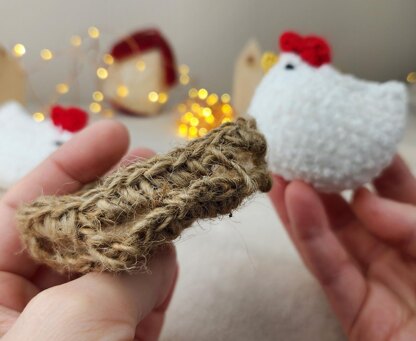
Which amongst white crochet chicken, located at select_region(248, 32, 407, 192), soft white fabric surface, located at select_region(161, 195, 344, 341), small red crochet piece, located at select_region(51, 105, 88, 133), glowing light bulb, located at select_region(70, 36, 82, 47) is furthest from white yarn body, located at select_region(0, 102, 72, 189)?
glowing light bulb, located at select_region(70, 36, 82, 47)

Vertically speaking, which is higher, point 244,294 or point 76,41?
point 76,41

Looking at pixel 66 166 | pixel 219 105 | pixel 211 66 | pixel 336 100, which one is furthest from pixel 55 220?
pixel 211 66

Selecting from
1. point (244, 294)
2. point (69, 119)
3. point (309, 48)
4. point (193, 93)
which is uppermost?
point (309, 48)

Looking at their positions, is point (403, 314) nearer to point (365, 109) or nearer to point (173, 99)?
point (365, 109)

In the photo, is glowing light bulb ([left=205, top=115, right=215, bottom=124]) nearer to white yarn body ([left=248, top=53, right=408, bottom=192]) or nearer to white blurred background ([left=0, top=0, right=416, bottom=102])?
white blurred background ([left=0, top=0, right=416, bottom=102])

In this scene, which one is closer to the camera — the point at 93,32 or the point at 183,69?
the point at 93,32

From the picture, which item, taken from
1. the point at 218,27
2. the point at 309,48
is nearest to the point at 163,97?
the point at 218,27

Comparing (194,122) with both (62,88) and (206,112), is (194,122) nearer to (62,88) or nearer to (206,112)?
(206,112)

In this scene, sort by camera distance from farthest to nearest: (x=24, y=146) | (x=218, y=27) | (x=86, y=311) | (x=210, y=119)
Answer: (x=218, y=27) < (x=210, y=119) < (x=24, y=146) < (x=86, y=311)
